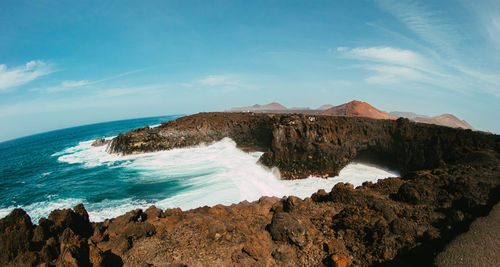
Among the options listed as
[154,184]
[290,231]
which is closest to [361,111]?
[154,184]

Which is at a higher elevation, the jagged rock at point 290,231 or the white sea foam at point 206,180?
the jagged rock at point 290,231

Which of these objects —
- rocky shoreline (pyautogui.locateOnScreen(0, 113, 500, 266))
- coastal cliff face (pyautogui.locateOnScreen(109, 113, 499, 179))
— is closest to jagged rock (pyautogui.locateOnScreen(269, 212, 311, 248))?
rocky shoreline (pyautogui.locateOnScreen(0, 113, 500, 266))

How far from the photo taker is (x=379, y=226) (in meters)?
3.98

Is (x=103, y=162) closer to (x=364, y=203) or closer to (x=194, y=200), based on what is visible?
(x=194, y=200)

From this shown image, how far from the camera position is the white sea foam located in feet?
27.0

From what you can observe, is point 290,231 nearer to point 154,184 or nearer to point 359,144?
point 154,184

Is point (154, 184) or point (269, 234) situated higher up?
point (269, 234)

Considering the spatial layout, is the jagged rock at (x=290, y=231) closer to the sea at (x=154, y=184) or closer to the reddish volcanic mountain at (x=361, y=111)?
the sea at (x=154, y=184)

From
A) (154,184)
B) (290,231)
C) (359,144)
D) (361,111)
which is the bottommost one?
(154,184)

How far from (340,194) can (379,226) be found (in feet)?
5.20

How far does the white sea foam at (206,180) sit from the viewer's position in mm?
8227

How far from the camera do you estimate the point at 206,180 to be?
10492 millimetres

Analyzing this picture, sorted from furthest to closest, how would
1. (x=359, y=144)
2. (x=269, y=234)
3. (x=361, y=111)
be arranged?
(x=361, y=111) < (x=359, y=144) < (x=269, y=234)

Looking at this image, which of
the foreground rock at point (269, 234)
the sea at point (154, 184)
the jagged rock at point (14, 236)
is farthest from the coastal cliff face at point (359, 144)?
the jagged rock at point (14, 236)
